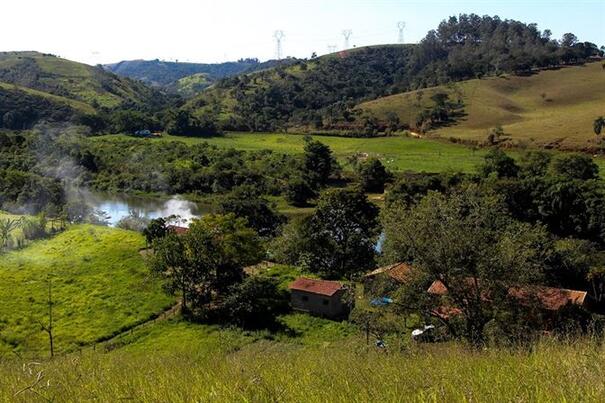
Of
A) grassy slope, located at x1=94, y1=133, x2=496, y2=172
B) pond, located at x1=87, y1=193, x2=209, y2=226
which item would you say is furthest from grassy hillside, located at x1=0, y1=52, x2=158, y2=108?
pond, located at x1=87, y1=193, x2=209, y2=226

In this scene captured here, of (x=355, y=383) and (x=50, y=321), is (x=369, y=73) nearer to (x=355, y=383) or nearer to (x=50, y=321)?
(x=50, y=321)

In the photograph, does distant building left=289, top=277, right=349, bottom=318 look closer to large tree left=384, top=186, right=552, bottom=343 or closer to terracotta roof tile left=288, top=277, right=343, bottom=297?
terracotta roof tile left=288, top=277, right=343, bottom=297

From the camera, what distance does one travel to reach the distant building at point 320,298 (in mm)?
27844

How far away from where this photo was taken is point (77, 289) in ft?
103

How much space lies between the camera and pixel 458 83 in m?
116

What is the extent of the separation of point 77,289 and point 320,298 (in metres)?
14.0

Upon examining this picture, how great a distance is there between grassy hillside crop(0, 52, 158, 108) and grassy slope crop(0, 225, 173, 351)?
10523 centimetres

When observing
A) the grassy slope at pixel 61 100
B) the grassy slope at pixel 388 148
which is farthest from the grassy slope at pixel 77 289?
the grassy slope at pixel 61 100

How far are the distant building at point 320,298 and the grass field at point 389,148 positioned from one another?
3192 centimetres

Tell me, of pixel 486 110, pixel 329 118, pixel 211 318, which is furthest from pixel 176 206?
pixel 486 110

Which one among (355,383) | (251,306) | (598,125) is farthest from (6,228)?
(598,125)

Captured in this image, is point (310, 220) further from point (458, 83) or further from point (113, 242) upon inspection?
point (458, 83)

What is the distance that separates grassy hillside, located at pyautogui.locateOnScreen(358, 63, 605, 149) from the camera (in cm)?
7848

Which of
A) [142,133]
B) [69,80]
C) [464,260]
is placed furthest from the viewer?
[69,80]
